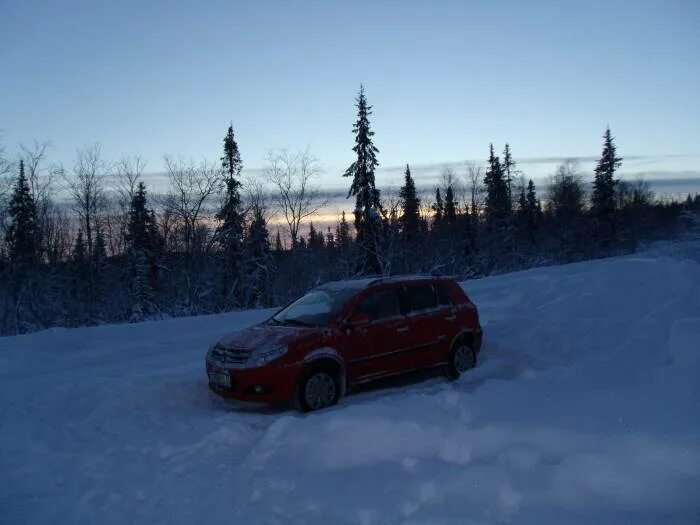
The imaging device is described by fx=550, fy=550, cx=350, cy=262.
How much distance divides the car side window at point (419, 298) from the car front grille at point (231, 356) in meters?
2.61

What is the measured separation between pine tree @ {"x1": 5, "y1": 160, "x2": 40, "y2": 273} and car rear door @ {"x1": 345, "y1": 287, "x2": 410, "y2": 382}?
27.0 metres

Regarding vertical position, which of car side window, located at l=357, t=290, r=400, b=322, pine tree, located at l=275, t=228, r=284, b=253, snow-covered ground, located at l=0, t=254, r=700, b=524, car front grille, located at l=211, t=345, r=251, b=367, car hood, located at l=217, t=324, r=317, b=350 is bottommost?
snow-covered ground, located at l=0, t=254, r=700, b=524

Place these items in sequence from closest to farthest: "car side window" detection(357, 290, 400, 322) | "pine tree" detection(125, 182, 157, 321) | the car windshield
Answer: the car windshield → "car side window" detection(357, 290, 400, 322) → "pine tree" detection(125, 182, 157, 321)

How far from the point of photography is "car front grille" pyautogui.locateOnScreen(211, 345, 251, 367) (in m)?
7.19

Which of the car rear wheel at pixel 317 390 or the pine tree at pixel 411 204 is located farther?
the pine tree at pixel 411 204

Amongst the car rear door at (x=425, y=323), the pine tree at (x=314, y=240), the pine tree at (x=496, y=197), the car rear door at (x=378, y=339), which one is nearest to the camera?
the car rear door at (x=378, y=339)

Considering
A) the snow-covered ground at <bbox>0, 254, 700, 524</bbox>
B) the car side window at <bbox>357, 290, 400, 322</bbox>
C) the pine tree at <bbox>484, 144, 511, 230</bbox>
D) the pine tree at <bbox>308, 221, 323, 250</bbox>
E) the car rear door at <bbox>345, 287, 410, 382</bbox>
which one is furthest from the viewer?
the pine tree at <bbox>308, 221, 323, 250</bbox>

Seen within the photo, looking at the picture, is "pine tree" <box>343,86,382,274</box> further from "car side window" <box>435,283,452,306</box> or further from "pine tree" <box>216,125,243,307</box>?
"car side window" <box>435,283,452,306</box>

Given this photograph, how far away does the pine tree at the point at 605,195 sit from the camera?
50.6 metres

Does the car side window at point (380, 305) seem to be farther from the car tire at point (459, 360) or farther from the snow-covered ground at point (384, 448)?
the car tire at point (459, 360)

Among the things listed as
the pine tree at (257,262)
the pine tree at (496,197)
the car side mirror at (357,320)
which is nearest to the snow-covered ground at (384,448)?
the car side mirror at (357,320)

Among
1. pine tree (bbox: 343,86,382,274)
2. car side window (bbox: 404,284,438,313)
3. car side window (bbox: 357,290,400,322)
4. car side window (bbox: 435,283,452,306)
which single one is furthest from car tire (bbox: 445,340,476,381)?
pine tree (bbox: 343,86,382,274)

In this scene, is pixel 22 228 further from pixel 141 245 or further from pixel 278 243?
pixel 278 243

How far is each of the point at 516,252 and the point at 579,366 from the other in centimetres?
4056
